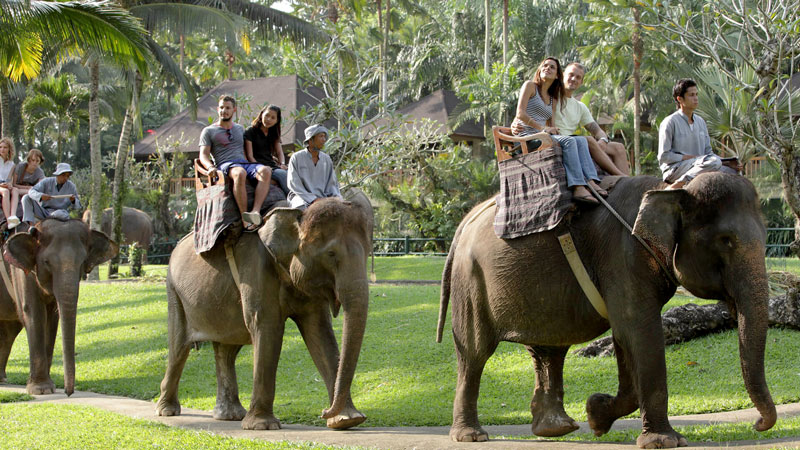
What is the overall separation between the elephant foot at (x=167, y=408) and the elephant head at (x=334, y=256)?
2253mm

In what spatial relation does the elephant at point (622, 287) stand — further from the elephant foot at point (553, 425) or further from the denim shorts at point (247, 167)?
the denim shorts at point (247, 167)

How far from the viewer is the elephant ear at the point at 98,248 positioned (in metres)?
11.3

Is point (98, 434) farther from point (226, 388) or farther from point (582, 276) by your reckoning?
point (582, 276)

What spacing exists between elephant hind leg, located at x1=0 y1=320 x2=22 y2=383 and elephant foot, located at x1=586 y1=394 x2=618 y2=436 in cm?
896

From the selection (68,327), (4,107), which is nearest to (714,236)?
(68,327)

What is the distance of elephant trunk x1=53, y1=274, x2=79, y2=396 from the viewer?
973 centimetres

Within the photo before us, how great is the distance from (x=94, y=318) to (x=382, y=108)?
6.89 m

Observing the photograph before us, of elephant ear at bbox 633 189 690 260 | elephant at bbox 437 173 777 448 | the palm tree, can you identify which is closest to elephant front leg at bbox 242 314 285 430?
elephant at bbox 437 173 777 448

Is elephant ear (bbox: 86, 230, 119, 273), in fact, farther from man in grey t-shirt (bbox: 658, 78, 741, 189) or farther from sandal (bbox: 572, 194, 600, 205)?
man in grey t-shirt (bbox: 658, 78, 741, 189)

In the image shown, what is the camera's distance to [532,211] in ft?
22.0

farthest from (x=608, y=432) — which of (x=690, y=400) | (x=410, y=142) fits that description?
(x=410, y=142)

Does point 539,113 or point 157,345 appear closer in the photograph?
point 539,113

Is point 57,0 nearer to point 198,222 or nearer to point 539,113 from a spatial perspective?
point 198,222

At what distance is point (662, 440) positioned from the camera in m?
5.82
